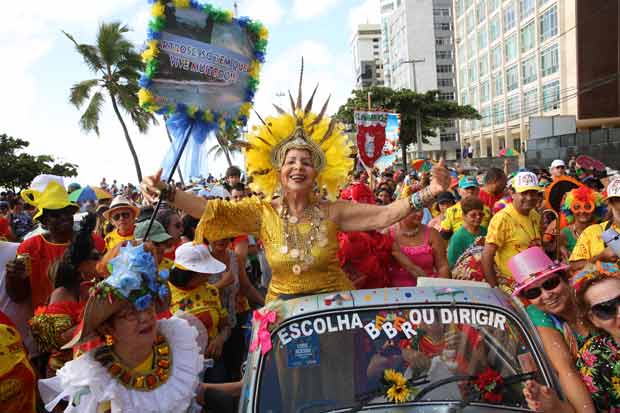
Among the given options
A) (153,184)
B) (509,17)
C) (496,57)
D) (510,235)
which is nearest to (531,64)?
(509,17)

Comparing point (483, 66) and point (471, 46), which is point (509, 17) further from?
point (471, 46)

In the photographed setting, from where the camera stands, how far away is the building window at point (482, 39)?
59653mm

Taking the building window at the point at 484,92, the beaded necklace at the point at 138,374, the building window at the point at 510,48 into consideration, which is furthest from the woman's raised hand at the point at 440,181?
the building window at the point at 484,92

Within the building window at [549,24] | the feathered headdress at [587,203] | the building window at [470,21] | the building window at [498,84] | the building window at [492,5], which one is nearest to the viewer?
the feathered headdress at [587,203]

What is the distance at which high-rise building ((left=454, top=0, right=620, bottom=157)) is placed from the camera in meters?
40.5

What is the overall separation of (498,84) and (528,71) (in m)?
7.27

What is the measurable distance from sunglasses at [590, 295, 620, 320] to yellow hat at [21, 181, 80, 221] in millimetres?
3696

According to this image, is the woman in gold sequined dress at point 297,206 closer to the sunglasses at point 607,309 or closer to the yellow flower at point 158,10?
the yellow flower at point 158,10

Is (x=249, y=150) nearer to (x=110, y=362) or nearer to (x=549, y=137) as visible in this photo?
(x=110, y=362)

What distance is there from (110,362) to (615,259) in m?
3.74

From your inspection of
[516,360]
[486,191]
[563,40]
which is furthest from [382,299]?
[563,40]

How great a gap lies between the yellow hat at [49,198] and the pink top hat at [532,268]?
3325 mm

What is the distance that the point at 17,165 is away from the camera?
28.0 meters

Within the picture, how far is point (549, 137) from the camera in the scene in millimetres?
25844
